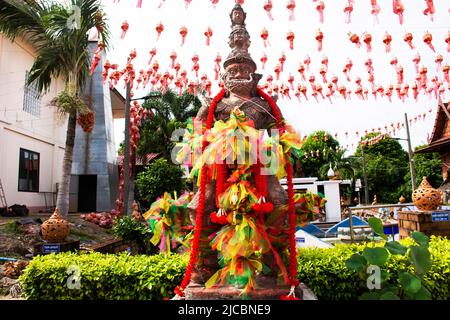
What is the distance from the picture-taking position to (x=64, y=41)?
872 centimetres

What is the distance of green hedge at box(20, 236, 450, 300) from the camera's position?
11.4ft

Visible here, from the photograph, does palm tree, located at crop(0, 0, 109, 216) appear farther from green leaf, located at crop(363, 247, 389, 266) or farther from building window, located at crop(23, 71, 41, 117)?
green leaf, located at crop(363, 247, 389, 266)

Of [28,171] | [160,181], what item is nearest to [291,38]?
[160,181]

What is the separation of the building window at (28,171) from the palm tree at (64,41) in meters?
4.97

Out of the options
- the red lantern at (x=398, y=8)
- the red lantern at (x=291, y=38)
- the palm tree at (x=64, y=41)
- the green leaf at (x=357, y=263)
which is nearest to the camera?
the green leaf at (x=357, y=263)

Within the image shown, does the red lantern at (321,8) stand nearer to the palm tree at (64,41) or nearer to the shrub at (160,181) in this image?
the palm tree at (64,41)

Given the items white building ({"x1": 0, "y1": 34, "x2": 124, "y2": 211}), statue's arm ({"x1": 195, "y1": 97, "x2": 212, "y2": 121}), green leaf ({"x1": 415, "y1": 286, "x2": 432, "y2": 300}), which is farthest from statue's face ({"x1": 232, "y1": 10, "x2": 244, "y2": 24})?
white building ({"x1": 0, "y1": 34, "x2": 124, "y2": 211})

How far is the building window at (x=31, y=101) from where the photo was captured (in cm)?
1298

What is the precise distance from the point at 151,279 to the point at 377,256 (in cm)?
234

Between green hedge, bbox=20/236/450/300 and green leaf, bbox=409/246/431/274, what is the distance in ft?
4.45

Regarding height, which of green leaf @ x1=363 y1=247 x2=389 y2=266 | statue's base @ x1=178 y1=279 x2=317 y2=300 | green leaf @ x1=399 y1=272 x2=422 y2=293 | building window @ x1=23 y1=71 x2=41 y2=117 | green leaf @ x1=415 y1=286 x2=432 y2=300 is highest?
building window @ x1=23 y1=71 x2=41 y2=117

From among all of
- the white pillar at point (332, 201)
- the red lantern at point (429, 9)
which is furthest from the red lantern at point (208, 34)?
the white pillar at point (332, 201)
